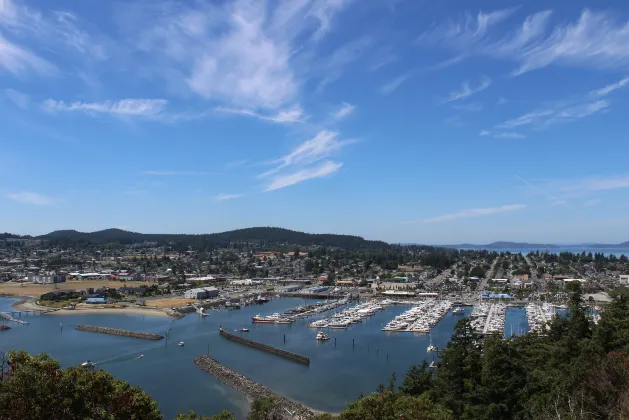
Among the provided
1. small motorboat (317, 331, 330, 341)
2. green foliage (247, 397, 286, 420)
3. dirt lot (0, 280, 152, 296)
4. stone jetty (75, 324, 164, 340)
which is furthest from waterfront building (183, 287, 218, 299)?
green foliage (247, 397, 286, 420)

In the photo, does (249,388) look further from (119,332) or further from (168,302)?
(168,302)

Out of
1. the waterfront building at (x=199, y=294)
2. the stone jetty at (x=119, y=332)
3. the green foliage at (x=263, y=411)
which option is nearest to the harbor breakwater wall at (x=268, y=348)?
the stone jetty at (x=119, y=332)

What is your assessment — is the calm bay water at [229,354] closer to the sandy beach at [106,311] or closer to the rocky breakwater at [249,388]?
the rocky breakwater at [249,388]

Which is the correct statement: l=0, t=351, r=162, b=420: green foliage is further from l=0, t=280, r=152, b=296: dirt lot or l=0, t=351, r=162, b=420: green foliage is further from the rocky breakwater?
l=0, t=280, r=152, b=296: dirt lot

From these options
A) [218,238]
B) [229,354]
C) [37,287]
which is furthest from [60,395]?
[218,238]

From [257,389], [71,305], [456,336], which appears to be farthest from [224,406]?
[71,305]

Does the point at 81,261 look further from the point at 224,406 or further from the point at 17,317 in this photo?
the point at 224,406
